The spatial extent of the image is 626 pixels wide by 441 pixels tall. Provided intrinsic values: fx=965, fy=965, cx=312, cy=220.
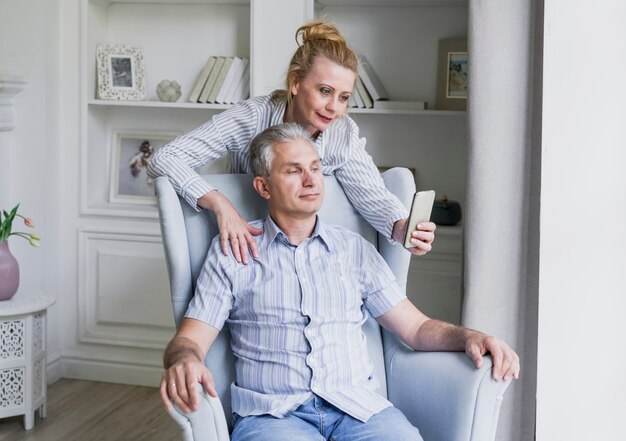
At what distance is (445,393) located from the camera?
222 cm

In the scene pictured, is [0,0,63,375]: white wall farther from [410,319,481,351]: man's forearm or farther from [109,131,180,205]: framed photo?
[410,319,481,351]: man's forearm

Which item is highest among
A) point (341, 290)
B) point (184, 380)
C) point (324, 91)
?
point (324, 91)

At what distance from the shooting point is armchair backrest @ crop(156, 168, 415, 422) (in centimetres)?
237

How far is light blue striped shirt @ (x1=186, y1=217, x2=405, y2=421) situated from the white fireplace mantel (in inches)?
68.7

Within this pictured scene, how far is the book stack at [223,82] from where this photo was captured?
3893 millimetres

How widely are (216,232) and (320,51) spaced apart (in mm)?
535

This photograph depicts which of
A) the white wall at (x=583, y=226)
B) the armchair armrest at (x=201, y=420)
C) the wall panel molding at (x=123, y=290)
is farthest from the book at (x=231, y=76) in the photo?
the armchair armrest at (x=201, y=420)

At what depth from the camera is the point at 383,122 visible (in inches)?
156

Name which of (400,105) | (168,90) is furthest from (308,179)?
(168,90)

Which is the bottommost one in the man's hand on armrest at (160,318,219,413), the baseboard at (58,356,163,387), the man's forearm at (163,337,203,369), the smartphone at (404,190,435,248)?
the baseboard at (58,356,163,387)

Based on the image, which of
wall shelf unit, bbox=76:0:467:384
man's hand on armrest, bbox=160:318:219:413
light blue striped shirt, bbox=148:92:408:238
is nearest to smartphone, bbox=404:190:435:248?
light blue striped shirt, bbox=148:92:408:238

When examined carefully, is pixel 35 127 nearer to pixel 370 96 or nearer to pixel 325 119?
pixel 370 96

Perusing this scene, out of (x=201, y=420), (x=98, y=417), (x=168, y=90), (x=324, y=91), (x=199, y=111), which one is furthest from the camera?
(x=199, y=111)

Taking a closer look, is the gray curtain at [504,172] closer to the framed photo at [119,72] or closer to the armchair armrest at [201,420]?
the armchair armrest at [201,420]
